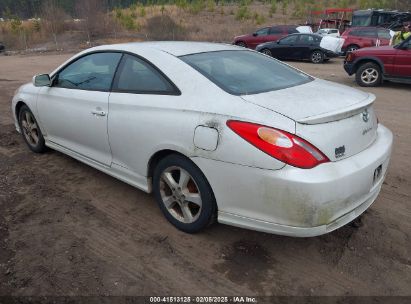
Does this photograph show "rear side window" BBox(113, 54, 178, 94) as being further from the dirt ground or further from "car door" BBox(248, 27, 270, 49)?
"car door" BBox(248, 27, 270, 49)

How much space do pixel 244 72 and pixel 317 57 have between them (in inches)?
580

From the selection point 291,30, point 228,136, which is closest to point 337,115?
point 228,136

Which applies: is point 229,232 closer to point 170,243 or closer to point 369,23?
point 170,243

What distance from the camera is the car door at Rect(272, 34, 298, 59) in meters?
17.2

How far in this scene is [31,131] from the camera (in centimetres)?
507

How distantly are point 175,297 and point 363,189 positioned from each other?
1493 millimetres

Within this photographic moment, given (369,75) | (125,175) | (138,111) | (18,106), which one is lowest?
(369,75)

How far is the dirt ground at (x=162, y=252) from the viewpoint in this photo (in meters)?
2.67

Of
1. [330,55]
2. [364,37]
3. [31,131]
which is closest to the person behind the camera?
[31,131]

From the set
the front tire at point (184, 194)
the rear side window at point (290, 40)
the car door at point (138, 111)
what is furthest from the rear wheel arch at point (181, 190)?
the rear side window at point (290, 40)

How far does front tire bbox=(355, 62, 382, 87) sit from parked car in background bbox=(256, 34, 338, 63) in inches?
259

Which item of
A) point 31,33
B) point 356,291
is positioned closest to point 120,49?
point 356,291

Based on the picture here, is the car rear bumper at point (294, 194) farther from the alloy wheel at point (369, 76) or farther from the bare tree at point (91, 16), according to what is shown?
the bare tree at point (91, 16)

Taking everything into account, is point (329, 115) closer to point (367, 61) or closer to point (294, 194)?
point (294, 194)
